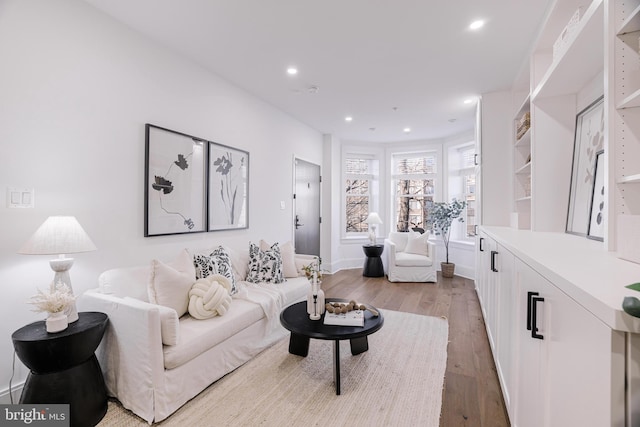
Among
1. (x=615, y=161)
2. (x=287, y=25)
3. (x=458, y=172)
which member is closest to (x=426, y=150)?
(x=458, y=172)

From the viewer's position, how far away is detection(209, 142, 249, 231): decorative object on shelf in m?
3.16

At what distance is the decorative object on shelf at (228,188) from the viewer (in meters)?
3.16

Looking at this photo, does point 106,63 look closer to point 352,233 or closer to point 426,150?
point 352,233

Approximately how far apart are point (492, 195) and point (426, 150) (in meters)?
2.77

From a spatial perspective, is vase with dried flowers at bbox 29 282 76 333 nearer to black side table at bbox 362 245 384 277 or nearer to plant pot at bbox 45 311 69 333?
plant pot at bbox 45 311 69 333

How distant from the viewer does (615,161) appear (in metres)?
1.19

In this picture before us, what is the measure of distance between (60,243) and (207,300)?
0.94 metres

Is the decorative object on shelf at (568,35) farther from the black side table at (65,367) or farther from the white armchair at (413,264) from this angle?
the white armchair at (413,264)

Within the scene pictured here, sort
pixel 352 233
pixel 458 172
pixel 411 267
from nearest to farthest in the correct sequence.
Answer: pixel 411 267 < pixel 458 172 < pixel 352 233

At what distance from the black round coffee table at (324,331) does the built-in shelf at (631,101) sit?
67.9 inches

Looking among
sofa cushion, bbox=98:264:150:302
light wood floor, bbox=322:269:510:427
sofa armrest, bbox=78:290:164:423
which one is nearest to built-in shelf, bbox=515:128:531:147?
light wood floor, bbox=322:269:510:427

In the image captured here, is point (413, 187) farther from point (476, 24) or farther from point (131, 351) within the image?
point (131, 351)

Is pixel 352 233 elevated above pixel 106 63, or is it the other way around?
pixel 106 63

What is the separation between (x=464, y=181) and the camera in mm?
5699
